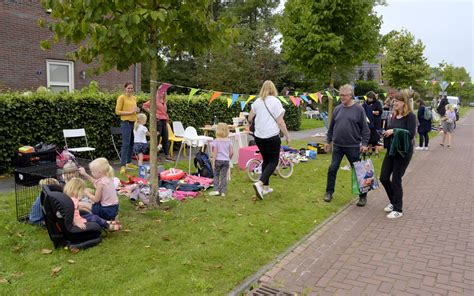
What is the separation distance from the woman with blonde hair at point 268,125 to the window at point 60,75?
35.1 feet

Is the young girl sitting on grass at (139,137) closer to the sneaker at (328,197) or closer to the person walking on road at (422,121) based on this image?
the sneaker at (328,197)

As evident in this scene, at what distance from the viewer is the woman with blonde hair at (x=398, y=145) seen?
6.07 meters

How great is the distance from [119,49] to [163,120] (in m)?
4.32

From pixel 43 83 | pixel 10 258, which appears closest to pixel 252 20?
pixel 43 83

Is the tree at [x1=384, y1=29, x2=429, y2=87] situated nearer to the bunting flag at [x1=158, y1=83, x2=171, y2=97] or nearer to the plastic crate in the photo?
the bunting flag at [x1=158, y1=83, x2=171, y2=97]

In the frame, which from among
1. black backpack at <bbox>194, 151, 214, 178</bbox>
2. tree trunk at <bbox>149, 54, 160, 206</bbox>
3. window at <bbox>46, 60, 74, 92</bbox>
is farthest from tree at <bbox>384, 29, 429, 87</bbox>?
tree trunk at <bbox>149, 54, 160, 206</bbox>

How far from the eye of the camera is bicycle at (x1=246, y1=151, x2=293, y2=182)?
8633mm

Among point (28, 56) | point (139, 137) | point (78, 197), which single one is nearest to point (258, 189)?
point (78, 197)

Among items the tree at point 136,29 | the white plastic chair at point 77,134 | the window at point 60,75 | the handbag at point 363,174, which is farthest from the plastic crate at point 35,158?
the window at point 60,75

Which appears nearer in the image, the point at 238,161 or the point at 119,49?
the point at 119,49

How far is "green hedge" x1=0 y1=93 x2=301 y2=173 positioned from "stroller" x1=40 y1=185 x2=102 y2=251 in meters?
4.04

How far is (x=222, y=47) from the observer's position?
6.05 metres

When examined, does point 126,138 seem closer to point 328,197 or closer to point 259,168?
point 259,168

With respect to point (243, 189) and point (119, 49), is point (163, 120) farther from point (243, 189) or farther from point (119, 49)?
point (119, 49)
